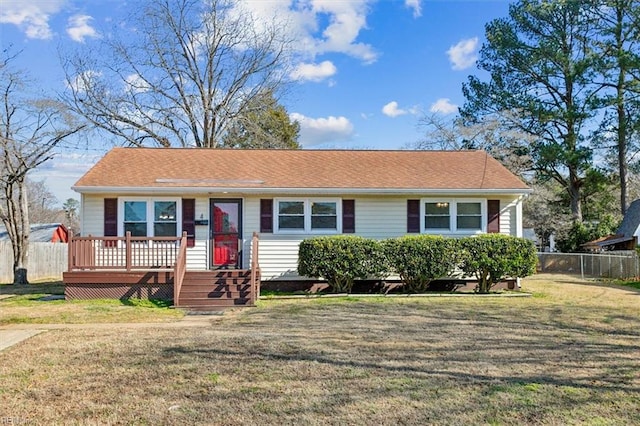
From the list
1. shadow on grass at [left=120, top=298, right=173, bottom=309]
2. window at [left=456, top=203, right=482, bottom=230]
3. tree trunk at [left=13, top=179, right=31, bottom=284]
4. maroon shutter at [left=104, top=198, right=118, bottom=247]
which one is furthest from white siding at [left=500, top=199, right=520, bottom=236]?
tree trunk at [left=13, top=179, right=31, bottom=284]

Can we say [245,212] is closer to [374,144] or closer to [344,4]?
[344,4]

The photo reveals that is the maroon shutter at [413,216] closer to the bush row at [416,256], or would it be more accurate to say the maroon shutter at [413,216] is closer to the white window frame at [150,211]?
the bush row at [416,256]

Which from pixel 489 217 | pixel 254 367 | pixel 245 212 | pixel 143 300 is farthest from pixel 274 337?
pixel 489 217

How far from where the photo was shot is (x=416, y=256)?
12578 mm

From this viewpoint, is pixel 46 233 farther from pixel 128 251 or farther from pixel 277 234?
pixel 277 234

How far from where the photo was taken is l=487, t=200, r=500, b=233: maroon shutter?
13.7 metres

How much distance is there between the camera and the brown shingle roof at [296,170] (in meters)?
13.4

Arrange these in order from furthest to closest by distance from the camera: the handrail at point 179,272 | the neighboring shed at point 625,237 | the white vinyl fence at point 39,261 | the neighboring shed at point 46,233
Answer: the neighboring shed at point 46,233 → the neighboring shed at point 625,237 → the white vinyl fence at point 39,261 → the handrail at point 179,272

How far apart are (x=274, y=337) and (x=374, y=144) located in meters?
30.7

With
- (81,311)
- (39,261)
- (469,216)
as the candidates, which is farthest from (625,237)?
(39,261)

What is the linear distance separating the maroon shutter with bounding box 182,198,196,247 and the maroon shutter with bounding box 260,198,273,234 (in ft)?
6.05

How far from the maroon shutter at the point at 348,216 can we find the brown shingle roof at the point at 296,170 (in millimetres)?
536

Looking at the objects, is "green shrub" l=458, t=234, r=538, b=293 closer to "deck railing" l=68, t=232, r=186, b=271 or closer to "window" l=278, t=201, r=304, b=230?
"window" l=278, t=201, r=304, b=230

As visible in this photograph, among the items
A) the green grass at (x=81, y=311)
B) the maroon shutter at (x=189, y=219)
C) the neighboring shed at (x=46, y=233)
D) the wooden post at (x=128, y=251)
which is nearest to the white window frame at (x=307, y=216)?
the maroon shutter at (x=189, y=219)
